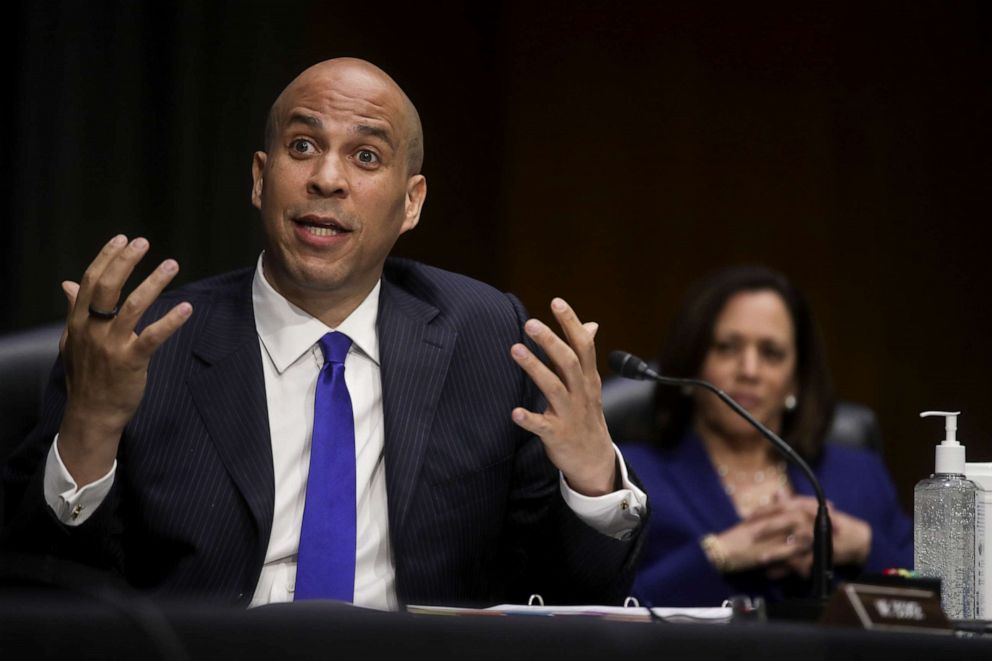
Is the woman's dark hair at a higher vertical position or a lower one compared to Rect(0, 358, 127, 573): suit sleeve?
higher

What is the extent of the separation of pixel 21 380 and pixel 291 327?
369 mm

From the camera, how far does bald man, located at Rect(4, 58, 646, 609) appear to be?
1511 millimetres

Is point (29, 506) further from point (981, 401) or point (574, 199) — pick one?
point (981, 401)

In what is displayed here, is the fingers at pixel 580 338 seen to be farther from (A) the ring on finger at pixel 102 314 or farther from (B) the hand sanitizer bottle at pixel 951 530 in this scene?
(A) the ring on finger at pixel 102 314

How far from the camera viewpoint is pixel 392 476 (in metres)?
1.68

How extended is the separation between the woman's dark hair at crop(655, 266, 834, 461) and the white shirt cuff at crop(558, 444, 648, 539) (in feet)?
2.84

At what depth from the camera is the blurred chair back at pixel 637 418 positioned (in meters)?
2.47

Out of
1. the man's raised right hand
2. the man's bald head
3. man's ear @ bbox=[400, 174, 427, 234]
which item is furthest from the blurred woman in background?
the man's raised right hand

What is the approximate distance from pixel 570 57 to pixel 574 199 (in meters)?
0.41

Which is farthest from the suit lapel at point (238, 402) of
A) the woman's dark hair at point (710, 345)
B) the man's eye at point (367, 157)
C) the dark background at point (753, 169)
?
the dark background at point (753, 169)

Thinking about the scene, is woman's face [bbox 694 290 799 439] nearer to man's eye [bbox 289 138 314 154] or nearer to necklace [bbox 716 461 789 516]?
necklace [bbox 716 461 789 516]

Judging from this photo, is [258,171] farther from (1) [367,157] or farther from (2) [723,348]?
(2) [723,348]

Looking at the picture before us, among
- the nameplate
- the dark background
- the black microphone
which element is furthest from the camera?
the dark background

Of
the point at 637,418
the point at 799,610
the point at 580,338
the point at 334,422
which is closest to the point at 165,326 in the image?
the point at 334,422
